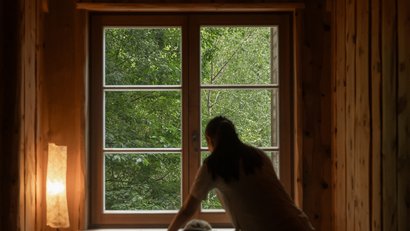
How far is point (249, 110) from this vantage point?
12.6ft

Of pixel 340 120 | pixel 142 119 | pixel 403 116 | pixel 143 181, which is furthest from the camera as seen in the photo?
pixel 143 181

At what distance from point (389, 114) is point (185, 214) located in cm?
110

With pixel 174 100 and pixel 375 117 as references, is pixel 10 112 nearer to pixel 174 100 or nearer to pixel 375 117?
pixel 174 100

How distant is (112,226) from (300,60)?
69.0 inches

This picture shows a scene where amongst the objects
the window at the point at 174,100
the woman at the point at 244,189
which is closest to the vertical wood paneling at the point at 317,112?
the window at the point at 174,100

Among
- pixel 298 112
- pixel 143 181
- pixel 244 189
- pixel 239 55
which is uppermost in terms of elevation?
pixel 239 55

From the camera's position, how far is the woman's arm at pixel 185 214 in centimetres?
247

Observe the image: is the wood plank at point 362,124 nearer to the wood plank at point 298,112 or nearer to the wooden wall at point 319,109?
the wooden wall at point 319,109

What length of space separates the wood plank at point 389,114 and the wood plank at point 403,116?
5 cm

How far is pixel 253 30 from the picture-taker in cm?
383

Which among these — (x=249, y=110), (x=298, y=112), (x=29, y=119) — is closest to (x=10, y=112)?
(x=29, y=119)

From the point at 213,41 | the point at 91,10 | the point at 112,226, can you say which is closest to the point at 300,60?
the point at 213,41

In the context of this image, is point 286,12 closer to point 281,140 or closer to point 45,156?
point 281,140

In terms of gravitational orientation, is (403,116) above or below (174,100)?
below
